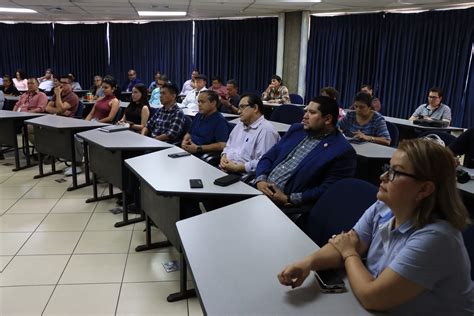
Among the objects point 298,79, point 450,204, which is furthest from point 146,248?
point 298,79

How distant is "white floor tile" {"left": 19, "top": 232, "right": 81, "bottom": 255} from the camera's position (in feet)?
10.1

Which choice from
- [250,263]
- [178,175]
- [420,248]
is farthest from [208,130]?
[420,248]

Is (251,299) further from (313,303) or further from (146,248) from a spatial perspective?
(146,248)

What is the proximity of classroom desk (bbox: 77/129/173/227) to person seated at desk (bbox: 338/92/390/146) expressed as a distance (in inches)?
80.0

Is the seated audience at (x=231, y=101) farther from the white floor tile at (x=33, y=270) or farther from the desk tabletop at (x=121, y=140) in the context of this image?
the white floor tile at (x=33, y=270)

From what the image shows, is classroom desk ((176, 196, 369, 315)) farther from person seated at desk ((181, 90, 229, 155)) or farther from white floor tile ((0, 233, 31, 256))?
white floor tile ((0, 233, 31, 256))

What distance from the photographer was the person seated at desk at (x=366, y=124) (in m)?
4.09

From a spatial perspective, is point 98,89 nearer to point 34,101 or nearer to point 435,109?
point 34,101

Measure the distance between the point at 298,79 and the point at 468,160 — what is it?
19.1 feet

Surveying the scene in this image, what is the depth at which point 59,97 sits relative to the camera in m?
5.78

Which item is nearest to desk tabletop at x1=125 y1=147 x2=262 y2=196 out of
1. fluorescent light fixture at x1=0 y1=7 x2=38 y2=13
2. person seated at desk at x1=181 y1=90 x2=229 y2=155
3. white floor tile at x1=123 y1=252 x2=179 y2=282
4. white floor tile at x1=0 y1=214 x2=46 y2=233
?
person seated at desk at x1=181 y1=90 x2=229 y2=155

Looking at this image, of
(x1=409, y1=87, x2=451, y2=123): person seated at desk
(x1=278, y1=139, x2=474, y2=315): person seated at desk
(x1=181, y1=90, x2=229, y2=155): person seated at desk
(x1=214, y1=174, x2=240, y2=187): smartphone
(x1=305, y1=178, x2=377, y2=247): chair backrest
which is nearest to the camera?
(x1=278, y1=139, x2=474, y2=315): person seated at desk

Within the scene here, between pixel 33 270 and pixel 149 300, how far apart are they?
0.98m

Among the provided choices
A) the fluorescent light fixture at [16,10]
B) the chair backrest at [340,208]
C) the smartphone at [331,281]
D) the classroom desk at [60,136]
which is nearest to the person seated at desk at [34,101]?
the classroom desk at [60,136]
